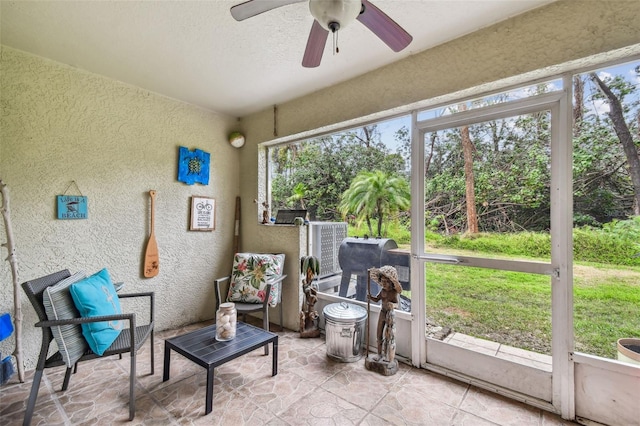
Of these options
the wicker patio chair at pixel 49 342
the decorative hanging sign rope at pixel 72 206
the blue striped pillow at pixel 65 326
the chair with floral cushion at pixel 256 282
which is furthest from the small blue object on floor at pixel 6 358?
the chair with floral cushion at pixel 256 282

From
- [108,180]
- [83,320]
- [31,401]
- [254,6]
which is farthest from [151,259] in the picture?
[254,6]

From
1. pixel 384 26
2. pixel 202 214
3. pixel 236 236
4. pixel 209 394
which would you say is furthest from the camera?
pixel 236 236

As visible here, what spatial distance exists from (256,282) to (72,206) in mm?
1745

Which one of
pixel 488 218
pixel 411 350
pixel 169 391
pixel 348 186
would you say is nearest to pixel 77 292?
pixel 169 391

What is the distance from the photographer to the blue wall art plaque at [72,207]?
7.74 ft

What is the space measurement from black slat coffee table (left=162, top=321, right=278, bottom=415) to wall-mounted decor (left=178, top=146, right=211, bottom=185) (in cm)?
175

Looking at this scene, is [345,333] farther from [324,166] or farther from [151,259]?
[151,259]

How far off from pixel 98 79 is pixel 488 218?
357 cm

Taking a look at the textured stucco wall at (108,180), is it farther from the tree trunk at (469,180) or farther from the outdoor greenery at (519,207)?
the tree trunk at (469,180)

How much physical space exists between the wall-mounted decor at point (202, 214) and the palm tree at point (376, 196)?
166 centimetres

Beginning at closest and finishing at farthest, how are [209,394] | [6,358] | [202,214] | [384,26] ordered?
1. [384,26]
2. [209,394]
3. [6,358]
4. [202,214]

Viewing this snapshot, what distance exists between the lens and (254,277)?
9.48 feet

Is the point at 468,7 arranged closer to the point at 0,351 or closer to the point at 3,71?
the point at 3,71

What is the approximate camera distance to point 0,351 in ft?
6.81
